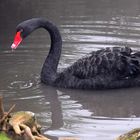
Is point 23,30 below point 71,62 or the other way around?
the other way around

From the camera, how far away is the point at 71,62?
7.64 m

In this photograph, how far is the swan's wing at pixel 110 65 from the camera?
6602 millimetres

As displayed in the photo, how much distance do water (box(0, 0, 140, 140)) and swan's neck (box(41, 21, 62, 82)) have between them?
5.6 inches

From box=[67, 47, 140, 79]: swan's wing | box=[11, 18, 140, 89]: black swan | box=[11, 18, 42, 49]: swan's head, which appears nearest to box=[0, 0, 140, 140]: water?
box=[11, 18, 140, 89]: black swan

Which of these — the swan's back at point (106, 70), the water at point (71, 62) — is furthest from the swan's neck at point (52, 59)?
the swan's back at point (106, 70)

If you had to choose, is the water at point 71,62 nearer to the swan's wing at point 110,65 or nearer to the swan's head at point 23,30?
the swan's wing at point 110,65

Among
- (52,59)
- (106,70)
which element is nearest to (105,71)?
(106,70)

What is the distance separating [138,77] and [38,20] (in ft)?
4.81

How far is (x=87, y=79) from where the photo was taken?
262 inches

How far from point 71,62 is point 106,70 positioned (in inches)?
42.8

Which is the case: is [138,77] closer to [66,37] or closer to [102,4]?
[66,37]

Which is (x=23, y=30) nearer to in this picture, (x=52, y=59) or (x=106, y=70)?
(x=52, y=59)

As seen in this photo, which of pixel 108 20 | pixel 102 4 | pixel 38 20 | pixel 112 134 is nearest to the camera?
pixel 112 134

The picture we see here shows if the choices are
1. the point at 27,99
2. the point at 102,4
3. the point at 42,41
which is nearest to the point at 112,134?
the point at 27,99
